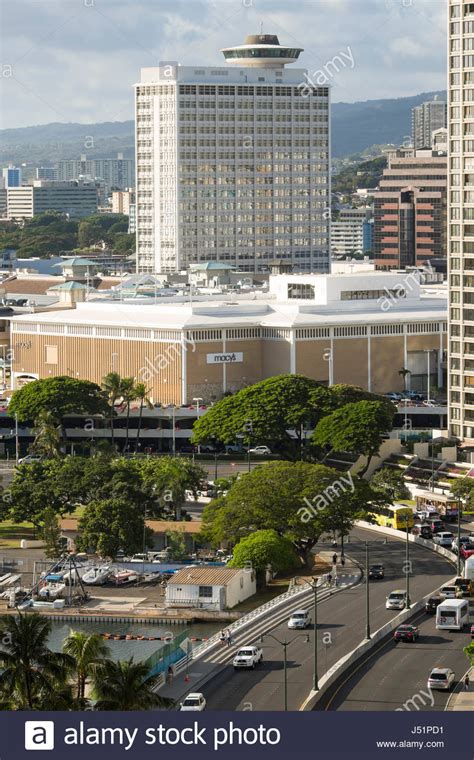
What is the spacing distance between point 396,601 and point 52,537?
830 inches

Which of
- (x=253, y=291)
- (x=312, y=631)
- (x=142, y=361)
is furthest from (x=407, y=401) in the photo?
(x=312, y=631)

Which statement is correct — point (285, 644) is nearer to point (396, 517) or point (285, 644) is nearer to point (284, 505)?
point (284, 505)

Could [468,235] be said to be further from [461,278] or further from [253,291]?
[253,291]

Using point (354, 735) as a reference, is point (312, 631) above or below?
below

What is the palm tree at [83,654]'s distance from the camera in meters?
62.5

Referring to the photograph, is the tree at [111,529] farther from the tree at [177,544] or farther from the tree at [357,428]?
the tree at [357,428]

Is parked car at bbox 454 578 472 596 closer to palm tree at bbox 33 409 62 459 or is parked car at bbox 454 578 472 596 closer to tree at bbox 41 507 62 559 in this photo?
tree at bbox 41 507 62 559

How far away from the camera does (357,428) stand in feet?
385

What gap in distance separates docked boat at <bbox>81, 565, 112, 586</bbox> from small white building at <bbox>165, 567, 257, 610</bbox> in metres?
4.96

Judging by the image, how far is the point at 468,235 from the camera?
119375mm

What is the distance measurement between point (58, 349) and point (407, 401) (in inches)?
1096

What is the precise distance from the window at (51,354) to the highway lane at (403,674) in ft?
242

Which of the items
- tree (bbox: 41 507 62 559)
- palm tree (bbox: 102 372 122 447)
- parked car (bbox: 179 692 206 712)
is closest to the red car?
tree (bbox: 41 507 62 559)

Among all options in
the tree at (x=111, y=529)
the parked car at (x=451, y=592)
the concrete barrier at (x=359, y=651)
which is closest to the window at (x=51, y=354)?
the tree at (x=111, y=529)
